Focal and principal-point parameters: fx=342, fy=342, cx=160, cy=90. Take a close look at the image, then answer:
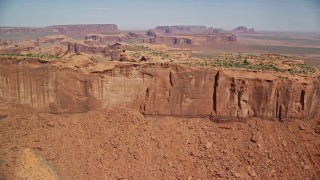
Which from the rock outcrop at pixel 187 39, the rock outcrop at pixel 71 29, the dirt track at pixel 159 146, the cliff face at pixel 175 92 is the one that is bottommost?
the dirt track at pixel 159 146

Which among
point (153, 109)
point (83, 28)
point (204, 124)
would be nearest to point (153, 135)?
point (153, 109)

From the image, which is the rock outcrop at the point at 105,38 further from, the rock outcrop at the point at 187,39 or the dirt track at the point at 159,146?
the dirt track at the point at 159,146

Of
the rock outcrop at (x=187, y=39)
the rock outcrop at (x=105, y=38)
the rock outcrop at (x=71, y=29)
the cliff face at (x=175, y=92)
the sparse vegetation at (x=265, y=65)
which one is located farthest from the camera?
the rock outcrop at (x=71, y=29)

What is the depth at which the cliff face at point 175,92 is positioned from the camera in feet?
95.3

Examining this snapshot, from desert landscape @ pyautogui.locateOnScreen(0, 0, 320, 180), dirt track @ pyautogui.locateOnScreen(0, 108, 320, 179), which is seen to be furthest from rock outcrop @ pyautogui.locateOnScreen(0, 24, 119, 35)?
dirt track @ pyautogui.locateOnScreen(0, 108, 320, 179)

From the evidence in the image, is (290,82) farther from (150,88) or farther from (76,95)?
(76,95)

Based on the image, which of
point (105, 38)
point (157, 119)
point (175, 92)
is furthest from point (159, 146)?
point (105, 38)

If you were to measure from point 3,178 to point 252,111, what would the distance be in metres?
20.8

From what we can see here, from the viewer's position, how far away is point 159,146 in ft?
93.4

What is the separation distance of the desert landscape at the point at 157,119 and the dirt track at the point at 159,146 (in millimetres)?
81

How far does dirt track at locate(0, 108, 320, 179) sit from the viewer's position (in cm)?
2689

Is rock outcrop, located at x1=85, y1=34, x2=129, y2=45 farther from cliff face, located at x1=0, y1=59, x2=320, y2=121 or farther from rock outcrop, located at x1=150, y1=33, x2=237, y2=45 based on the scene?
cliff face, located at x1=0, y1=59, x2=320, y2=121

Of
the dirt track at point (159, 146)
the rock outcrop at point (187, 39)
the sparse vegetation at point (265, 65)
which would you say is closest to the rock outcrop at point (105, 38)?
the rock outcrop at point (187, 39)

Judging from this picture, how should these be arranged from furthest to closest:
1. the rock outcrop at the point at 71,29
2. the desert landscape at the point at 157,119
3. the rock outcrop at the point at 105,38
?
the rock outcrop at the point at 71,29
the rock outcrop at the point at 105,38
the desert landscape at the point at 157,119
